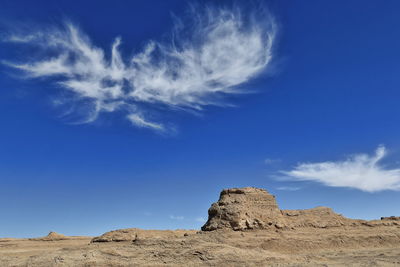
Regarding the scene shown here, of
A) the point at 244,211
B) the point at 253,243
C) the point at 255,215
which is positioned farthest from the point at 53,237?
the point at 253,243

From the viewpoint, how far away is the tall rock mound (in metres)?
28.6

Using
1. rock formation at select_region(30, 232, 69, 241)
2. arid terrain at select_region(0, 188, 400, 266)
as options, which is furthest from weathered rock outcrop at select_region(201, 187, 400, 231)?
rock formation at select_region(30, 232, 69, 241)

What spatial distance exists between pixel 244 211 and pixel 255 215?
115 cm

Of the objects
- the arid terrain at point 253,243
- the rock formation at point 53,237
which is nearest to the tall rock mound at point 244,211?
the arid terrain at point 253,243

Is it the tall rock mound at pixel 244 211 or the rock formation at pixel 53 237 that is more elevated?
the rock formation at pixel 53 237

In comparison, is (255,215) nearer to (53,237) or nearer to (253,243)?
(253,243)

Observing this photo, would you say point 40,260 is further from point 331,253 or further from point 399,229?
point 399,229

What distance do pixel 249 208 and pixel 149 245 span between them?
10.4 m

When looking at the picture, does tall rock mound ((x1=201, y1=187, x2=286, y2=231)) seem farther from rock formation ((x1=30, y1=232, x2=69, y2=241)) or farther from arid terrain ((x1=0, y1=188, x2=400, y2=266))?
rock formation ((x1=30, y1=232, x2=69, y2=241))

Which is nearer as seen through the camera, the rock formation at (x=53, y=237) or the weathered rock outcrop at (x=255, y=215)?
the weathered rock outcrop at (x=255, y=215)

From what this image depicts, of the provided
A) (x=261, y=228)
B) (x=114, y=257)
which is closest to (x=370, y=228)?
(x=261, y=228)

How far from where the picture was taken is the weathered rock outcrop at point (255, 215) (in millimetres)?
28766

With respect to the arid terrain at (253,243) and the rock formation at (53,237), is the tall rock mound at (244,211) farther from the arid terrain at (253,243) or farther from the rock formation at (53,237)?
the rock formation at (53,237)

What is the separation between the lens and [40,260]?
2142cm
